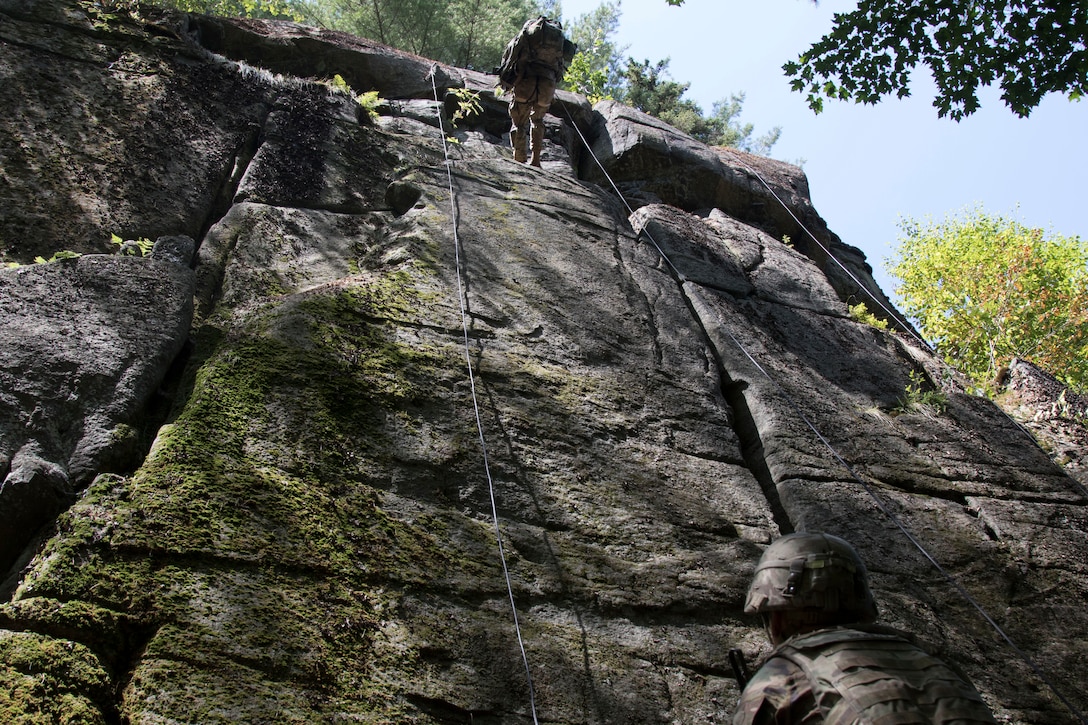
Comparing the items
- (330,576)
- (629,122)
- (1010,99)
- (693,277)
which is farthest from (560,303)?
(629,122)

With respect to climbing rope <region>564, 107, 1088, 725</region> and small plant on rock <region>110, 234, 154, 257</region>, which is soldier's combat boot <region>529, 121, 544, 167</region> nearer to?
climbing rope <region>564, 107, 1088, 725</region>

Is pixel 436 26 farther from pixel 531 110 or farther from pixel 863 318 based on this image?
pixel 863 318

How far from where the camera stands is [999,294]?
864 inches

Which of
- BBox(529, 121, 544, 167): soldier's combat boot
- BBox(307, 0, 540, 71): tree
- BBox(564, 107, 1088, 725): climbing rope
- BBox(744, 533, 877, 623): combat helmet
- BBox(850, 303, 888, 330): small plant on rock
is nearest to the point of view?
BBox(744, 533, 877, 623): combat helmet

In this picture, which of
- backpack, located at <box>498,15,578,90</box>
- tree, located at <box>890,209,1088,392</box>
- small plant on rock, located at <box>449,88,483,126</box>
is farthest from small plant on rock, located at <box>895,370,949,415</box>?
tree, located at <box>890,209,1088,392</box>

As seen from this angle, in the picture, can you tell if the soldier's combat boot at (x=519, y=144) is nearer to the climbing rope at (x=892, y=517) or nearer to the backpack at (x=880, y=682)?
the climbing rope at (x=892, y=517)

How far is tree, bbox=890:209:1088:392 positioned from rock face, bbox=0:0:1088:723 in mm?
14402

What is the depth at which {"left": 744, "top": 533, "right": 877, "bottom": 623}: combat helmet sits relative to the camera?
2.89 meters

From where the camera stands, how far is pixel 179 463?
4.07 meters

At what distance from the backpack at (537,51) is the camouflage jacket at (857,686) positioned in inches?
325

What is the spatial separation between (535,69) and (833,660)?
8.48 m

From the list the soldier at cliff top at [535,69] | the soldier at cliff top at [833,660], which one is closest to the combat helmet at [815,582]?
the soldier at cliff top at [833,660]

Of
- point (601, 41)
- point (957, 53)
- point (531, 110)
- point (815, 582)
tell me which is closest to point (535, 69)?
point (531, 110)

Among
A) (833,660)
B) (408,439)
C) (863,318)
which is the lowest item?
(408,439)
